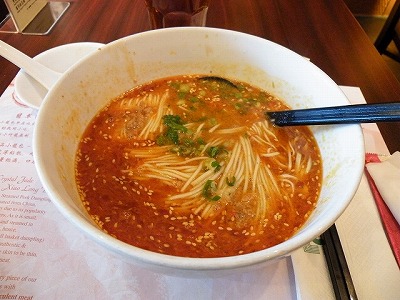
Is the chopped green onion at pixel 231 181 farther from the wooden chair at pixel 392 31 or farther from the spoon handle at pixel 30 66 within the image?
the wooden chair at pixel 392 31

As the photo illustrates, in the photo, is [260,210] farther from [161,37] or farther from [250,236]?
[161,37]

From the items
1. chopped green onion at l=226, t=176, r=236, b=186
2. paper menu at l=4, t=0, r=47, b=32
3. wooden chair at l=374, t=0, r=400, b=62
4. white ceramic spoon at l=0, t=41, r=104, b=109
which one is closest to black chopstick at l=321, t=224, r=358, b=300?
chopped green onion at l=226, t=176, r=236, b=186

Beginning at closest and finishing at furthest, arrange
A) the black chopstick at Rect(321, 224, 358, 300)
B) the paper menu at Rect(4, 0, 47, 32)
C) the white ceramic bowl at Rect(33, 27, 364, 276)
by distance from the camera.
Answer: the white ceramic bowl at Rect(33, 27, 364, 276) → the black chopstick at Rect(321, 224, 358, 300) → the paper menu at Rect(4, 0, 47, 32)

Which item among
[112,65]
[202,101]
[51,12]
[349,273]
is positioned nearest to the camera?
[349,273]

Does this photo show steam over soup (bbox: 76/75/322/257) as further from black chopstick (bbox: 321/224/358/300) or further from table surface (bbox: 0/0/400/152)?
table surface (bbox: 0/0/400/152)

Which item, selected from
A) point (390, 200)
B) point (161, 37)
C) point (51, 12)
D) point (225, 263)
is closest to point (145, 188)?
point (225, 263)

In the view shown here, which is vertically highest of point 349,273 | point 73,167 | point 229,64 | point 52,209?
point 229,64

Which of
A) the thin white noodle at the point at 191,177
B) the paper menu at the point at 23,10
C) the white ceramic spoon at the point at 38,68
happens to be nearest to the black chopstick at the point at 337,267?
the thin white noodle at the point at 191,177
